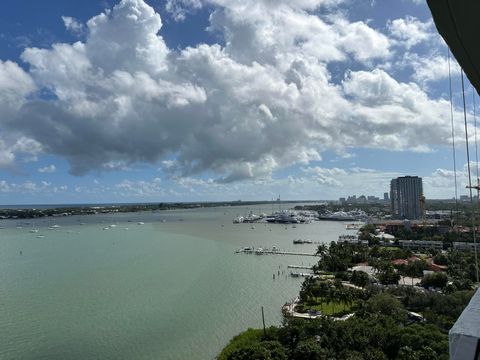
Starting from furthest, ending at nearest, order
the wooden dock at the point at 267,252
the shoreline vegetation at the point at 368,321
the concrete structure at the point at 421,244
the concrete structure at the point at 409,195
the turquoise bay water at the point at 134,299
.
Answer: the concrete structure at the point at 409,195 → the concrete structure at the point at 421,244 → the wooden dock at the point at 267,252 → the turquoise bay water at the point at 134,299 → the shoreline vegetation at the point at 368,321

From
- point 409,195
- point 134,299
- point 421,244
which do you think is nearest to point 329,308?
point 134,299

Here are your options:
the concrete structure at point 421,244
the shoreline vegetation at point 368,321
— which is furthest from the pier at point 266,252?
the shoreline vegetation at point 368,321

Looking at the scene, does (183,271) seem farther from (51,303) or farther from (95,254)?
(95,254)

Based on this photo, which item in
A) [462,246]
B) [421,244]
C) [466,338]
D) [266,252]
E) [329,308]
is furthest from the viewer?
[421,244]

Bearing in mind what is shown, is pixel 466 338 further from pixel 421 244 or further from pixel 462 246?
pixel 421 244

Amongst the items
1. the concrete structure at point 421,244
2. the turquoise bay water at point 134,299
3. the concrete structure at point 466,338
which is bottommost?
the turquoise bay water at point 134,299

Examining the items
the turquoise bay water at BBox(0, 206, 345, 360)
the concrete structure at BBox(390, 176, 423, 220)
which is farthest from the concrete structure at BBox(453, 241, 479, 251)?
the concrete structure at BBox(390, 176, 423, 220)

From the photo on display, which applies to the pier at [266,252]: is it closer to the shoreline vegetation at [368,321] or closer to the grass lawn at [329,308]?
the shoreline vegetation at [368,321]
